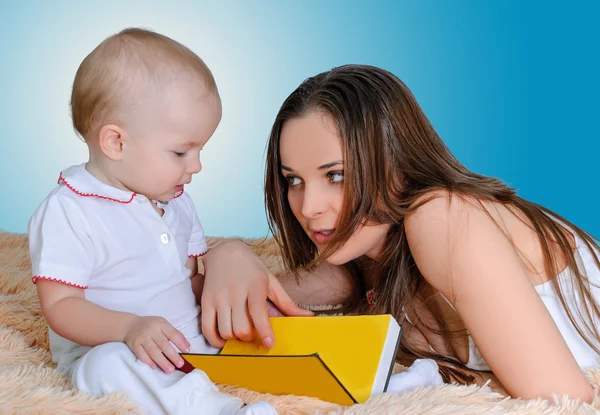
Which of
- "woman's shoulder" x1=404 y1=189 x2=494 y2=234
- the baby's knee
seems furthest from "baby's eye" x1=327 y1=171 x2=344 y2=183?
the baby's knee

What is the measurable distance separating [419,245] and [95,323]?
56 centimetres

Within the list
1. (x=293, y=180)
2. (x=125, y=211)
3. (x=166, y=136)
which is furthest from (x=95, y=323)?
(x=293, y=180)

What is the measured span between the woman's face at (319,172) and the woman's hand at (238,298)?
0.13 m

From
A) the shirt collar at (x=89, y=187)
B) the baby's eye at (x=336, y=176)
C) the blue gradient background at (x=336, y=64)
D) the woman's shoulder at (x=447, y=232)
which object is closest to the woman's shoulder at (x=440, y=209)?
the woman's shoulder at (x=447, y=232)

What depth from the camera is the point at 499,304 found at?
1.24 m

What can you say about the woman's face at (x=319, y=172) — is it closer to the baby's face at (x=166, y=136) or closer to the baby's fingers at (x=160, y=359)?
the baby's face at (x=166, y=136)

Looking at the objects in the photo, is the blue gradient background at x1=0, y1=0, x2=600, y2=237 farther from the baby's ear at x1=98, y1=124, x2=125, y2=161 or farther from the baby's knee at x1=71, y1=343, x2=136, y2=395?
the baby's knee at x1=71, y1=343, x2=136, y2=395

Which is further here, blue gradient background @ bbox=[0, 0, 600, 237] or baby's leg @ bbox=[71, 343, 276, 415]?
blue gradient background @ bbox=[0, 0, 600, 237]

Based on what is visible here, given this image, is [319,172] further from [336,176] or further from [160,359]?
[160,359]

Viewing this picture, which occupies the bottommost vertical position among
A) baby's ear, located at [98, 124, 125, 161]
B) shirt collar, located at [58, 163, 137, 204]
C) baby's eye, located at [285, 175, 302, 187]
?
shirt collar, located at [58, 163, 137, 204]

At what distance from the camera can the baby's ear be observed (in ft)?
4.29

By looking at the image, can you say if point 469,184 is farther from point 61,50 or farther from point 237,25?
point 61,50

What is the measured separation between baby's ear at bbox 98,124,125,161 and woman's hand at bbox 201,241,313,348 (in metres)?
0.27

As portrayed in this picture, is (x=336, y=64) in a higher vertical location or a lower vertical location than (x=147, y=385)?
higher
